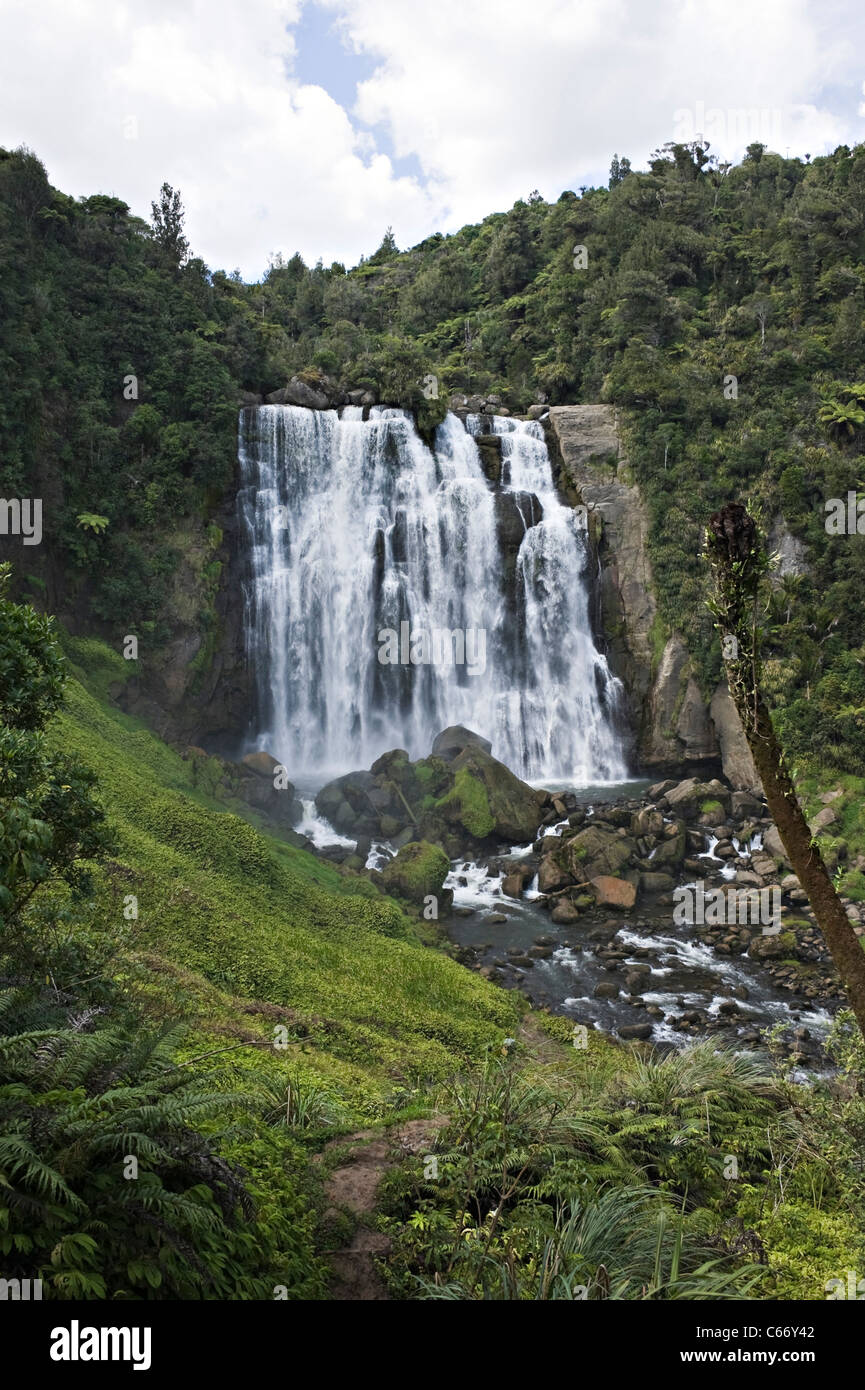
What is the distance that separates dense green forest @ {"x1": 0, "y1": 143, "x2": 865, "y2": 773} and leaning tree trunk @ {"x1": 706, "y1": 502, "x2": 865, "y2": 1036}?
20333 mm

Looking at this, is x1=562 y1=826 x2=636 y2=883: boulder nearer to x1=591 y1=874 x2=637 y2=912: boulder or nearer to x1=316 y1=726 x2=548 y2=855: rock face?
x1=591 y1=874 x2=637 y2=912: boulder

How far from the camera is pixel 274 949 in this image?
43.3 feet

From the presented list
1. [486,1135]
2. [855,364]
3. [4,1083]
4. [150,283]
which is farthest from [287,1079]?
[855,364]

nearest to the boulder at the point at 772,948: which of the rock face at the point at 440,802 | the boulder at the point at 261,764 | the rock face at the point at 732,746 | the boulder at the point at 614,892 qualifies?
the boulder at the point at 614,892

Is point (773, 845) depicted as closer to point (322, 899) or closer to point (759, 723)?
point (322, 899)

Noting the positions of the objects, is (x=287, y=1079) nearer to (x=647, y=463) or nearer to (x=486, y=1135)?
(x=486, y=1135)

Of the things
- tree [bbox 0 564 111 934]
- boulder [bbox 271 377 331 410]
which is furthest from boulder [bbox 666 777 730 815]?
tree [bbox 0 564 111 934]

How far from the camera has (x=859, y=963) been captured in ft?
18.7

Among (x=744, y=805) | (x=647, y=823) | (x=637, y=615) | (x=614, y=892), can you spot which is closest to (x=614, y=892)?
Answer: (x=614, y=892)

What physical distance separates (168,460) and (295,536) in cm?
489

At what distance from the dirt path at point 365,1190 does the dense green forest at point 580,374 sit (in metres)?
20.6

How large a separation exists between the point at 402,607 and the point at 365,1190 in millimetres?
24387

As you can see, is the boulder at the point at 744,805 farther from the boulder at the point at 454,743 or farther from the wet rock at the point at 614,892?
the boulder at the point at 454,743

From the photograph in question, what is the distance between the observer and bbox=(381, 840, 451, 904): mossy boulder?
19250mm
